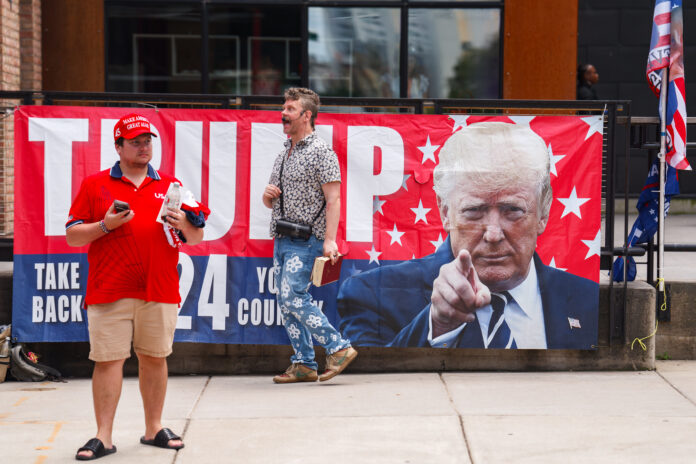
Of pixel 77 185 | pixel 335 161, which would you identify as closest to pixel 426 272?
pixel 335 161

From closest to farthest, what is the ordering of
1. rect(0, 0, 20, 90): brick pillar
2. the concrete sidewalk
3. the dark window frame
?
the concrete sidewalk
rect(0, 0, 20, 90): brick pillar
the dark window frame

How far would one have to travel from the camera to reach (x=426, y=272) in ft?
23.7

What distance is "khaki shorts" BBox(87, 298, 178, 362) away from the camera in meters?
5.21

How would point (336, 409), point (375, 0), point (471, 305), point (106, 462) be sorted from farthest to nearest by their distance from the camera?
1. point (375, 0)
2. point (471, 305)
3. point (336, 409)
4. point (106, 462)

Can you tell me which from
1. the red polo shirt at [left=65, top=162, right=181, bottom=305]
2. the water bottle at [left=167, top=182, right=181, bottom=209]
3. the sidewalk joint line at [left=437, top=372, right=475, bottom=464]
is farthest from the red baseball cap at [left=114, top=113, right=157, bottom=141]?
the sidewalk joint line at [left=437, top=372, right=475, bottom=464]

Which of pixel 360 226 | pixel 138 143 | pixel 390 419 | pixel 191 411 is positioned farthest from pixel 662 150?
pixel 138 143

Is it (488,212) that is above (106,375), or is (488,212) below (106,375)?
above

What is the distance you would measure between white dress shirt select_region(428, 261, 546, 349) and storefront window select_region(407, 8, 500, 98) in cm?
570

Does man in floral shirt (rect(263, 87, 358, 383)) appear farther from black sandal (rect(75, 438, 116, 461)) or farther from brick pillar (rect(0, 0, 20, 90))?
brick pillar (rect(0, 0, 20, 90))

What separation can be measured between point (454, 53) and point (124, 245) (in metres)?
8.00

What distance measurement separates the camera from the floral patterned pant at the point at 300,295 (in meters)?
6.80

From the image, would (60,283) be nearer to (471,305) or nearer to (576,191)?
(471,305)

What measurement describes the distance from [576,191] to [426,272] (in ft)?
→ 4.19

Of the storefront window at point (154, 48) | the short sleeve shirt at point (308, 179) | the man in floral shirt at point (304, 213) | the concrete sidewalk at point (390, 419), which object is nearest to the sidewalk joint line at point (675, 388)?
the concrete sidewalk at point (390, 419)
